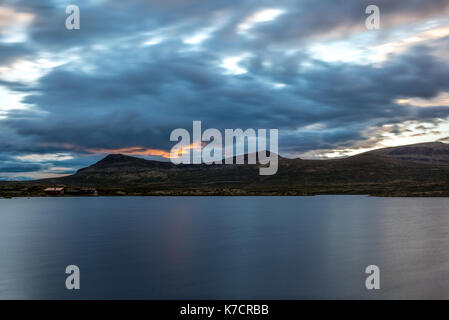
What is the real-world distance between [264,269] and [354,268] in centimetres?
859

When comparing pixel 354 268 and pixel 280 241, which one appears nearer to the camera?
pixel 354 268

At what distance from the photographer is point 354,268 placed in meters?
37.4
